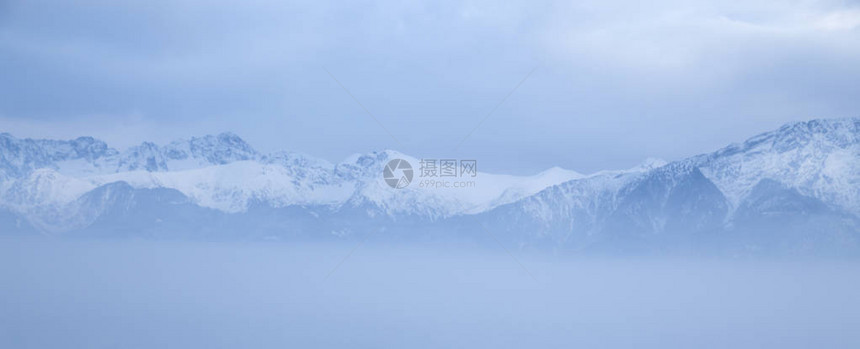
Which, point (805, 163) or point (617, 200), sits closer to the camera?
point (805, 163)

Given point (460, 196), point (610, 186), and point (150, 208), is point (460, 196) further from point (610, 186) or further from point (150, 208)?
point (150, 208)

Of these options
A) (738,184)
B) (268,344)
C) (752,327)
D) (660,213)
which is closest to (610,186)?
(660,213)

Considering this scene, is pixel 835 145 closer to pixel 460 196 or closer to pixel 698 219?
pixel 698 219

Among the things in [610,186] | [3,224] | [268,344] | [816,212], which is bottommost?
[268,344]

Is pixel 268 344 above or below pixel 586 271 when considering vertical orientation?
below

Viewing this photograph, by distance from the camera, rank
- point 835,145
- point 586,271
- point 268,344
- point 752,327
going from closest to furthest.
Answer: point 268,344, point 752,327, point 835,145, point 586,271

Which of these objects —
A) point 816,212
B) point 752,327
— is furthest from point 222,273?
point 816,212

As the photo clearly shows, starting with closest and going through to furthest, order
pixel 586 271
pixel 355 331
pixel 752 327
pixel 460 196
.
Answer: pixel 355 331
pixel 752 327
pixel 586 271
pixel 460 196

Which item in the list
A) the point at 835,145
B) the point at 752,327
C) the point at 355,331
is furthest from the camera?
the point at 835,145

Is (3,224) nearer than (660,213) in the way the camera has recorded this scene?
Yes
